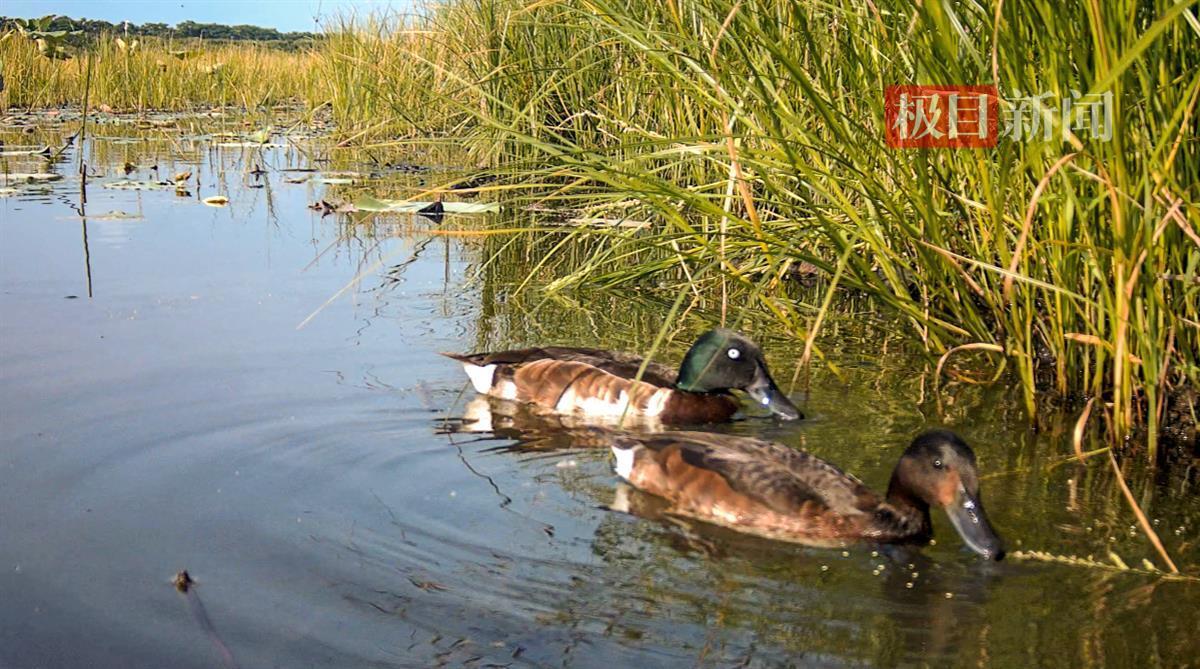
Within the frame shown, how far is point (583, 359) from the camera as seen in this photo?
20.7 feet

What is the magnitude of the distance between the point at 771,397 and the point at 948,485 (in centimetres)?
161

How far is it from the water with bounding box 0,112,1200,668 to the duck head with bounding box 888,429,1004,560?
Answer: 4.5 inches

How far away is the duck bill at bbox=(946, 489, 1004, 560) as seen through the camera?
4152 millimetres

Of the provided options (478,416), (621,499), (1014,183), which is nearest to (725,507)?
(621,499)

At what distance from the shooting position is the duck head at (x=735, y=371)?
5.87m

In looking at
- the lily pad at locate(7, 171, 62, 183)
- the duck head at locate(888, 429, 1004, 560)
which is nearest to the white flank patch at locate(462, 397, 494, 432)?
the duck head at locate(888, 429, 1004, 560)

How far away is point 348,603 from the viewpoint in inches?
144

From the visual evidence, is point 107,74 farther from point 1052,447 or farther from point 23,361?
point 1052,447

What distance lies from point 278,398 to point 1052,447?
310cm

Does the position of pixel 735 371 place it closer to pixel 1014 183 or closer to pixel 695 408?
pixel 695 408

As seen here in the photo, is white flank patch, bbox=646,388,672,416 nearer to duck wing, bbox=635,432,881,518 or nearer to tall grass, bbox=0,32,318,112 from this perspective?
duck wing, bbox=635,432,881,518

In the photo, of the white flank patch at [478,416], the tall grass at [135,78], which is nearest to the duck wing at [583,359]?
the white flank patch at [478,416]

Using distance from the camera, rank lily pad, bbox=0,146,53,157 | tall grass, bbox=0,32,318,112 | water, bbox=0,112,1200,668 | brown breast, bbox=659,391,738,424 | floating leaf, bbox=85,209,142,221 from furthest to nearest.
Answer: tall grass, bbox=0,32,318,112, lily pad, bbox=0,146,53,157, floating leaf, bbox=85,209,142,221, brown breast, bbox=659,391,738,424, water, bbox=0,112,1200,668

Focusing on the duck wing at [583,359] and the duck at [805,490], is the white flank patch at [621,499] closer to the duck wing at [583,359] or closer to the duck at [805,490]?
the duck at [805,490]
